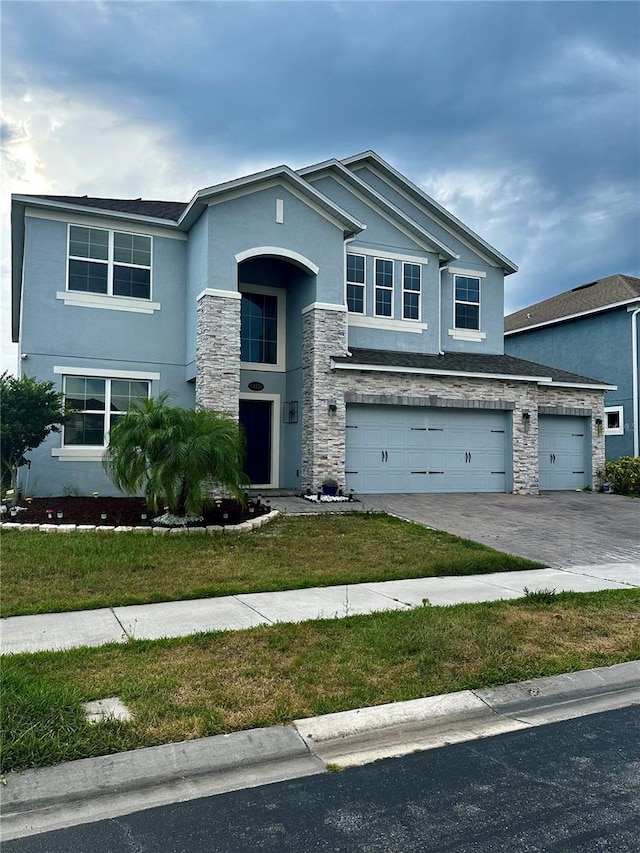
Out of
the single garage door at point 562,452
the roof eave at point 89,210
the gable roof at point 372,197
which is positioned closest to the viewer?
the roof eave at point 89,210

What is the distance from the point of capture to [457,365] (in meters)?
18.3

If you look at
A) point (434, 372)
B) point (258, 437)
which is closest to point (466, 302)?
point (434, 372)

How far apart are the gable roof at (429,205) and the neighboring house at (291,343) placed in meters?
0.12

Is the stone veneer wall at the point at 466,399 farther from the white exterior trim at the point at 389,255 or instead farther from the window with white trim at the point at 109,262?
the window with white trim at the point at 109,262

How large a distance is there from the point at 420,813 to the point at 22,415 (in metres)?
11.7

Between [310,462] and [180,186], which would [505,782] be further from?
[180,186]

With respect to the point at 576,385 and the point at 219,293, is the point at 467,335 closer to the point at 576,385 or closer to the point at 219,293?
the point at 576,385

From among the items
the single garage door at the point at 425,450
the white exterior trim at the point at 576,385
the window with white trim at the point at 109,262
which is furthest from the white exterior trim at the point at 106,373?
the white exterior trim at the point at 576,385

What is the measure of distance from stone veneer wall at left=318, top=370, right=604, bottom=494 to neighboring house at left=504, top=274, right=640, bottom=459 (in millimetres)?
4684

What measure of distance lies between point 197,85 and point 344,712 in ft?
40.8

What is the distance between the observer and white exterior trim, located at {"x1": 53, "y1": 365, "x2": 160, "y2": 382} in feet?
52.0

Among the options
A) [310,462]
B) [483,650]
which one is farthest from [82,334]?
[483,650]

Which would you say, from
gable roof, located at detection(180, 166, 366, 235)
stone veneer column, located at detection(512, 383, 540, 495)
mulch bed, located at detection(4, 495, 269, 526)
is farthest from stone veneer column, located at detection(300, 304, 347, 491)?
stone veneer column, located at detection(512, 383, 540, 495)

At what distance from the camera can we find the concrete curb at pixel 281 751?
3.38 m
